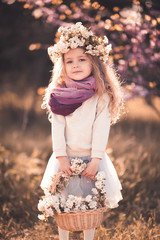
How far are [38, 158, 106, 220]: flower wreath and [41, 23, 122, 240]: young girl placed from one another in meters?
0.06

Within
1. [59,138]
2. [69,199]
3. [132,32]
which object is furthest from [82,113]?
[132,32]

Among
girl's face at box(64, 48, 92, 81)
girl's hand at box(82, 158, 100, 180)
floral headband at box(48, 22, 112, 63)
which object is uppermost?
floral headband at box(48, 22, 112, 63)

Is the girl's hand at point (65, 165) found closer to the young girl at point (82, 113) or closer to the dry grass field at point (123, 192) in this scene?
the young girl at point (82, 113)

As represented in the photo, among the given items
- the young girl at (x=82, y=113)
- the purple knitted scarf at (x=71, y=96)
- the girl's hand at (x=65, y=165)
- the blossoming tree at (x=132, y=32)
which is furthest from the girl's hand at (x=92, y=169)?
the blossoming tree at (x=132, y=32)

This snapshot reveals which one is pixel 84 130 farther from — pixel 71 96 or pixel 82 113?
pixel 71 96

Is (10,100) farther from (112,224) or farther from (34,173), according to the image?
(112,224)

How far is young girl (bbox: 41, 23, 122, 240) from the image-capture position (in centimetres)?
247

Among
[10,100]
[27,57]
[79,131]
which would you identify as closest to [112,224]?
[79,131]

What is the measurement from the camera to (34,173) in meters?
4.26

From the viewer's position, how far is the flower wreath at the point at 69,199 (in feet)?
7.61

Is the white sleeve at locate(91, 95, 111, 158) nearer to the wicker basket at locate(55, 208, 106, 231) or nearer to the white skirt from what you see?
the white skirt

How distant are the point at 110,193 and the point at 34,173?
1.95 m

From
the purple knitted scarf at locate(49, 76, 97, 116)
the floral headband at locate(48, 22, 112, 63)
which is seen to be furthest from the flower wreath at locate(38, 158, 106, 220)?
the floral headband at locate(48, 22, 112, 63)

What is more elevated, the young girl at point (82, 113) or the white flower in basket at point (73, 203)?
the young girl at point (82, 113)
